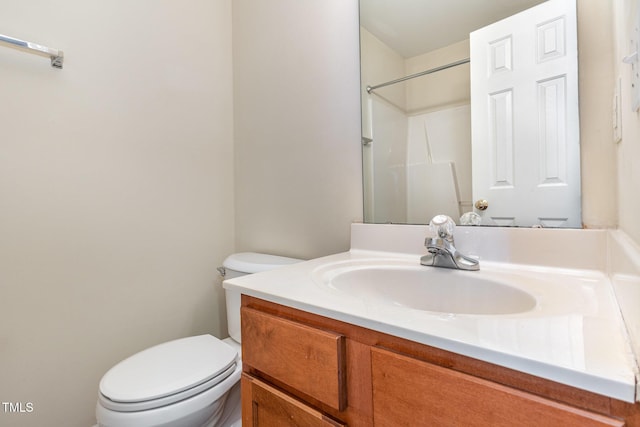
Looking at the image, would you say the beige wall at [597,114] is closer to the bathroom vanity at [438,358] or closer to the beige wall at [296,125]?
the bathroom vanity at [438,358]

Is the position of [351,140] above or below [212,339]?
above

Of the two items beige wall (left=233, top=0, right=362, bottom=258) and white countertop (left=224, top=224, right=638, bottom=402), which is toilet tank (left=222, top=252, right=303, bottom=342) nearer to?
beige wall (left=233, top=0, right=362, bottom=258)

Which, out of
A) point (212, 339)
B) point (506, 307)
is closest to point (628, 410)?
point (506, 307)

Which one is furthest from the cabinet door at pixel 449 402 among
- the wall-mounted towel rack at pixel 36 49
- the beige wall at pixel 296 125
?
the wall-mounted towel rack at pixel 36 49

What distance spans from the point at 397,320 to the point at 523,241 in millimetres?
525

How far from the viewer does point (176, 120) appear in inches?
54.4

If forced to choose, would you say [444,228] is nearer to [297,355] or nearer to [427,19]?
[297,355]

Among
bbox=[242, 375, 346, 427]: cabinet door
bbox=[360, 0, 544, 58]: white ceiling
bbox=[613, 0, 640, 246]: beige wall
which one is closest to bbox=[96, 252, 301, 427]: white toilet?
bbox=[242, 375, 346, 427]: cabinet door

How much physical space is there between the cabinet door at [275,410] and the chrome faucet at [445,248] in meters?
0.48

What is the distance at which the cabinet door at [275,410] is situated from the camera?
52cm

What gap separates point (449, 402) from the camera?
38 centimetres

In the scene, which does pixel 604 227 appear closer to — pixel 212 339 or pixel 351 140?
pixel 351 140

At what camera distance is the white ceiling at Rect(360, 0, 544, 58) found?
0.85 metres

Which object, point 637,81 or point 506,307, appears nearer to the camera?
point 637,81
